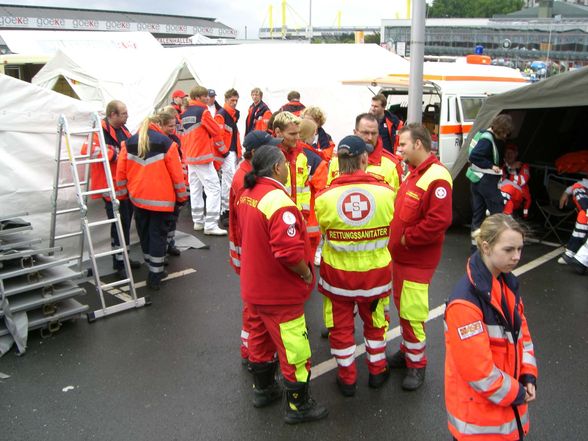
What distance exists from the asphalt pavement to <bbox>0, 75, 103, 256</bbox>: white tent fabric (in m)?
1.39

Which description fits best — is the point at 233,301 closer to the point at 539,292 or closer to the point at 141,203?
the point at 141,203

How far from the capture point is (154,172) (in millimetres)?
5906

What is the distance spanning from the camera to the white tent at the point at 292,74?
11.8m

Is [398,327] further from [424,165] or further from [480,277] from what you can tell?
[480,277]

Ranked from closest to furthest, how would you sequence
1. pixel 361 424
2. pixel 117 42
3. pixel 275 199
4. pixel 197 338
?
pixel 275 199
pixel 361 424
pixel 197 338
pixel 117 42

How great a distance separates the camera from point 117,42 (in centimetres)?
2078

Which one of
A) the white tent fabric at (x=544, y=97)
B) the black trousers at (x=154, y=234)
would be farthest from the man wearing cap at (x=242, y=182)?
the white tent fabric at (x=544, y=97)

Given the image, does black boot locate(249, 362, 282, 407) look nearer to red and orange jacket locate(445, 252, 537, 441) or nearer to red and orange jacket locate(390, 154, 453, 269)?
red and orange jacket locate(390, 154, 453, 269)

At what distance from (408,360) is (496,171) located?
3.76m

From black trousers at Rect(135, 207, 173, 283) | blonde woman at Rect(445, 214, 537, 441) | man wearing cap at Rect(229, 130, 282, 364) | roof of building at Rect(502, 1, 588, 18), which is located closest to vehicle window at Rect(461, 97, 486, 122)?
black trousers at Rect(135, 207, 173, 283)

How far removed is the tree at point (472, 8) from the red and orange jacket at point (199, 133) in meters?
97.3

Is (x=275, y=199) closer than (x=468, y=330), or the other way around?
(x=468, y=330)

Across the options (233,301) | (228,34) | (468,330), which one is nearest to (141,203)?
(233,301)

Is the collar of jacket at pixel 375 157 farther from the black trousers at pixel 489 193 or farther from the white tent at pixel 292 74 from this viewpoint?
the white tent at pixel 292 74
